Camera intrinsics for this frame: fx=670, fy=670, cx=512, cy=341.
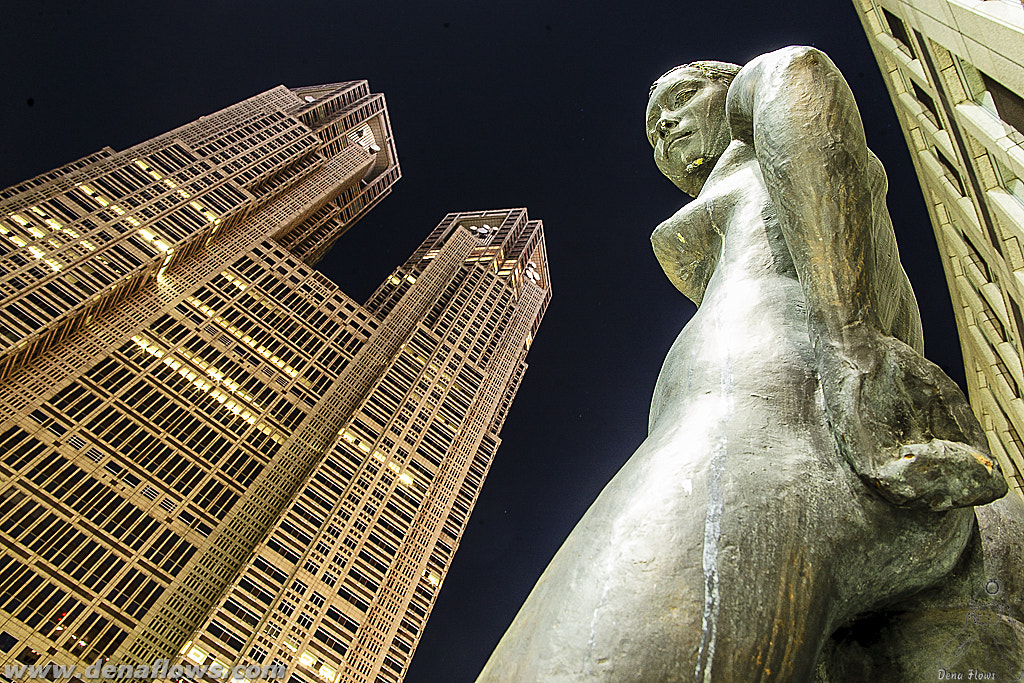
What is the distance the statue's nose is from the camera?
11.6 feet

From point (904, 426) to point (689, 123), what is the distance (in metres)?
2.17

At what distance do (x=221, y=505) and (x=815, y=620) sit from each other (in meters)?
38.4

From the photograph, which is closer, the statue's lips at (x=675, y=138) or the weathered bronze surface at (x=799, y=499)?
the weathered bronze surface at (x=799, y=499)

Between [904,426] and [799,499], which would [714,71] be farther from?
[799,499]

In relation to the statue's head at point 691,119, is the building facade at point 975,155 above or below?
below

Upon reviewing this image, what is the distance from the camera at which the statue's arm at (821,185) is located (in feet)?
6.40

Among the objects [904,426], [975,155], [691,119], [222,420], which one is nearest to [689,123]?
[691,119]

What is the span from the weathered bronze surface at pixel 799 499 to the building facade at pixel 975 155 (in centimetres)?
1125

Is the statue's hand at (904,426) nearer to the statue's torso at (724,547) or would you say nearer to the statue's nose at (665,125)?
the statue's torso at (724,547)

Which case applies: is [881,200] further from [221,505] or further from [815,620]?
[221,505]

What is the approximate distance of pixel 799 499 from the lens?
1.68 metres

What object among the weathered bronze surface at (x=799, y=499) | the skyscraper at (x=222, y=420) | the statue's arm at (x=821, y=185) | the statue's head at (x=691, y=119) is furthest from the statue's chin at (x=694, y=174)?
the skyscraper at (x=222, y=420)

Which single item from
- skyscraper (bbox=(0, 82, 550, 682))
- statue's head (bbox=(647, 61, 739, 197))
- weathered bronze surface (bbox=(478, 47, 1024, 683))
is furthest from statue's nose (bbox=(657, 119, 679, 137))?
skyscraper (bbox=(0, 82, 550, 682))

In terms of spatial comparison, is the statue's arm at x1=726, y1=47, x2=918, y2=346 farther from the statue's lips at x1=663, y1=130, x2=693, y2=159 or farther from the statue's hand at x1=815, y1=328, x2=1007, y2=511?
the statue's lips at x1=663, y1=130, x2=693, y2=159
